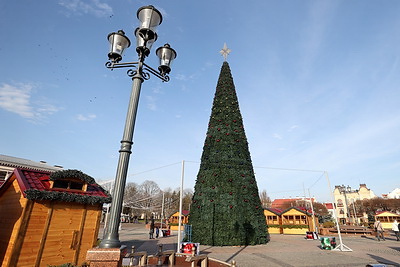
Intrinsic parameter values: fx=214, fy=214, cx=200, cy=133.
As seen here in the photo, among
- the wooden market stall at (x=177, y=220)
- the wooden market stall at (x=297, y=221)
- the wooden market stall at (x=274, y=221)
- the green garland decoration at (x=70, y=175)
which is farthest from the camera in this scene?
the wooden market stall at (x=177, y=220)

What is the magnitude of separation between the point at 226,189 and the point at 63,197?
32.0 feet

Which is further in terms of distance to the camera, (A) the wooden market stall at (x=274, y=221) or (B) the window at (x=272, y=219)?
(B) the window at (x=272, y=219)

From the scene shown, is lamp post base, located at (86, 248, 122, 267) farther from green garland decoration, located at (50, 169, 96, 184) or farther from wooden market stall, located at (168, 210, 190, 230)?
wooden market stall, located at (168, 210, 190, 230)

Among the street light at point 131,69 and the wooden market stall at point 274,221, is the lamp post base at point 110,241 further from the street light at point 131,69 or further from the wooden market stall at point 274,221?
the wooden market stall at point 274,221

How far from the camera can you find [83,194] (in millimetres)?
7504

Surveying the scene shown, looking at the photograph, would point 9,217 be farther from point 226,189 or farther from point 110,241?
point 226,189

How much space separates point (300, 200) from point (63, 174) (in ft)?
290

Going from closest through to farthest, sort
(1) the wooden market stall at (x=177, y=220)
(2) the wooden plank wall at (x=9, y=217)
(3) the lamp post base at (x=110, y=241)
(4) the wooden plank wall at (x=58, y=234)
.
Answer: (3) the lamp post base at (x=110, y=241) → (2) the wooden plank wall at (x=9, y=217) → (4) the wooden plank wall at (x=58, y=234) → (1) the wooden market stall at (x=177, y=220)

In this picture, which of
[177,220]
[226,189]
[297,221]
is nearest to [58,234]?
[226,189]

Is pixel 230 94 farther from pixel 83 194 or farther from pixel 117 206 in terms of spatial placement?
pixel 117 206

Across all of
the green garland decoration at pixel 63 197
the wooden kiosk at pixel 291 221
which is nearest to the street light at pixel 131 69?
the green garland decoration at pixel 63 197

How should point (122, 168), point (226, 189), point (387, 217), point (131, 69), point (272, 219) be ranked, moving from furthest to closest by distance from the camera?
point (387, 217) < point (272, 219) < point (226, 189) < point (131, 69) < point (122, 168)

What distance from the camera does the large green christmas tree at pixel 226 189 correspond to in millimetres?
13516

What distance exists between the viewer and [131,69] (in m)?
4.54
